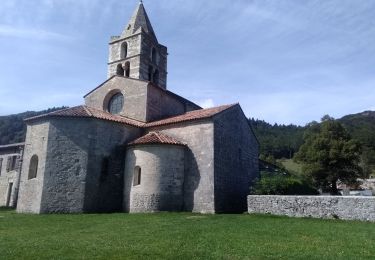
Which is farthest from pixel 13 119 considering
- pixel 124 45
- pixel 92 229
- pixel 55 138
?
pixel 92 229

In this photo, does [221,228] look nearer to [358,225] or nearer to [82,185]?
[358,225]

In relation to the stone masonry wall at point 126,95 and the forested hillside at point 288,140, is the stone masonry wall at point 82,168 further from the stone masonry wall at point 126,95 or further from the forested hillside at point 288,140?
the forested hillside at point 288,140

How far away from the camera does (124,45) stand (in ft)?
89.7

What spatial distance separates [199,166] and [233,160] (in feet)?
9.48

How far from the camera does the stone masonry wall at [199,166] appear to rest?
60.0 feet

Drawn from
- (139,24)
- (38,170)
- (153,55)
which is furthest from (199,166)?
(139,24)

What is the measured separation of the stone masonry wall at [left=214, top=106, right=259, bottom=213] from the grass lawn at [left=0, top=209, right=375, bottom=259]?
4.92m

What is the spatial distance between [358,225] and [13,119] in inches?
3824

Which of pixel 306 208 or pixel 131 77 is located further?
pixel 131 77

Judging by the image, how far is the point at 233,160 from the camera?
20.9m

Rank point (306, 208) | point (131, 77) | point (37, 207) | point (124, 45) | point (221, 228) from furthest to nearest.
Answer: point (124, 45) < point (131, 77) < point (37, 207) < point (306, 208) < point (221, 228)

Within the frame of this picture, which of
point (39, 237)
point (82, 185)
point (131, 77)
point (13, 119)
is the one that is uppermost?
point (13, 119)

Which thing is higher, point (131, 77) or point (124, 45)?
point (124, 45)

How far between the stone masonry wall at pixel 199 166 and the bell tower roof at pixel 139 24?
36.3 ft
